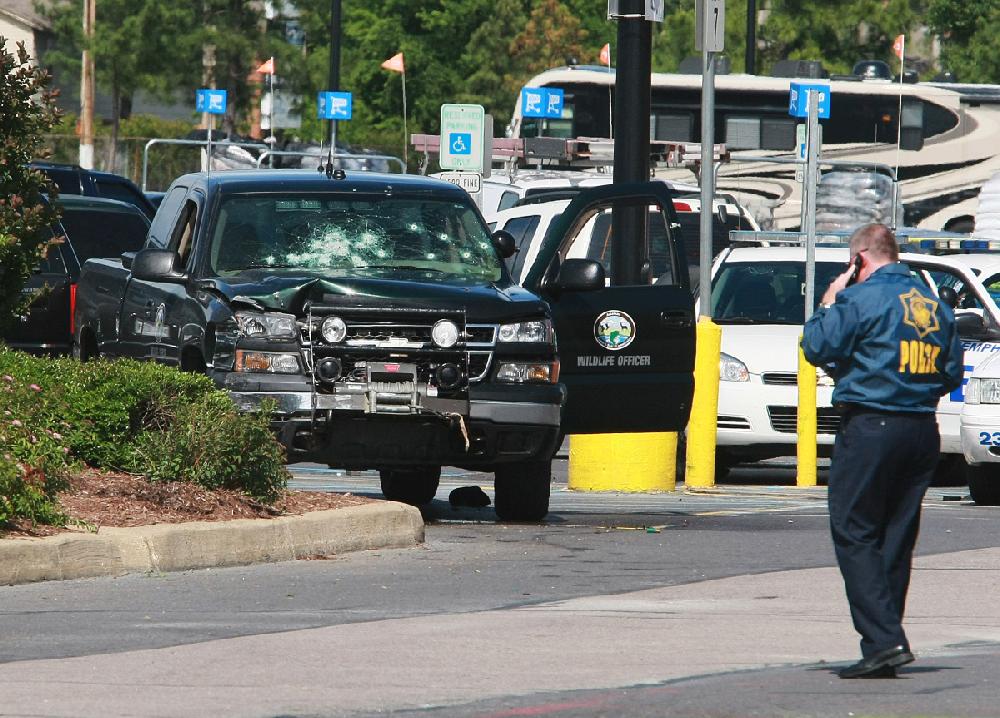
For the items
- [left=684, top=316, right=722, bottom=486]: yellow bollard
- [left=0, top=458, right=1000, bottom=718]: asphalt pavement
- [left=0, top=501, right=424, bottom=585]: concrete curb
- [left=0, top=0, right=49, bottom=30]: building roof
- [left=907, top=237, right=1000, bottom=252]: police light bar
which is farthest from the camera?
[left=0, top=0, right=49, bottom=30]: building roof

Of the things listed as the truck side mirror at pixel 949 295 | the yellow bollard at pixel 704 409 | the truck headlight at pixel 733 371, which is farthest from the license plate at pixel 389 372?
the truck side mirror at pixel 949 295

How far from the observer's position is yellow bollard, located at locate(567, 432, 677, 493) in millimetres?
15234

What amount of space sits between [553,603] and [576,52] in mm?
52052

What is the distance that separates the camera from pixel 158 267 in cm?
1204

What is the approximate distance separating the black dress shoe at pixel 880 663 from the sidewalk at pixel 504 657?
0.06m

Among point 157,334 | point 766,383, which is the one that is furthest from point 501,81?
point 157,334

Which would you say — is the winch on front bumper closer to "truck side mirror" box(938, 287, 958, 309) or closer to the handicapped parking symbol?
Result: "truck side mirror" box(938, 287, 958, 309)

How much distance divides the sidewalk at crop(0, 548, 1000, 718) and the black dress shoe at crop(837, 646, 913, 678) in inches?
2.5

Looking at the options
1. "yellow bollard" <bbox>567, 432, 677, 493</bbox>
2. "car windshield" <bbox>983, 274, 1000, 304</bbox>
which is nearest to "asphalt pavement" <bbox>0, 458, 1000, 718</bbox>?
"yellow bollard" <bbox>567, 432, 677, 493</bbox>

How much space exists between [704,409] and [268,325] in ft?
16.9

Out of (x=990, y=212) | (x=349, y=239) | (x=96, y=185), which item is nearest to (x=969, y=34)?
(x=990, y=212)

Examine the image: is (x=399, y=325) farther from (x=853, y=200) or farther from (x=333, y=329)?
(x=853, y=200)

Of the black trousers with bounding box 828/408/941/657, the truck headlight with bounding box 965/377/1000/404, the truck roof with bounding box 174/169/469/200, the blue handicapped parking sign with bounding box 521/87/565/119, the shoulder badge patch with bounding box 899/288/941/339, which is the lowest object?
the truck headlight with bounding box 965/377/1000/404

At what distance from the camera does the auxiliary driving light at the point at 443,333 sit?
11.4m
